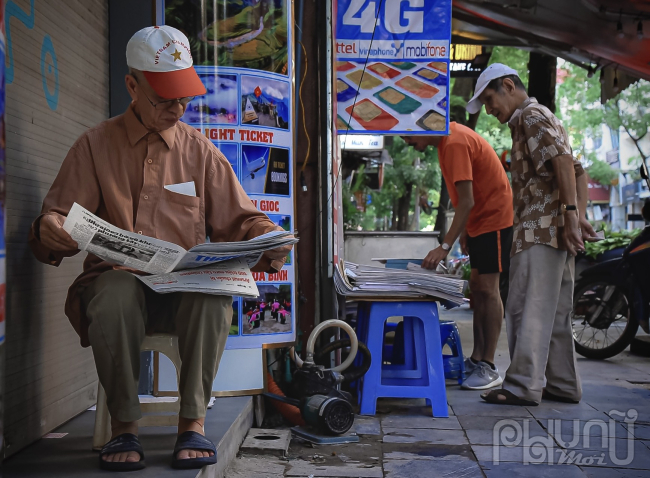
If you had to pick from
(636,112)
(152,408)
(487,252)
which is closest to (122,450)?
(152,408)

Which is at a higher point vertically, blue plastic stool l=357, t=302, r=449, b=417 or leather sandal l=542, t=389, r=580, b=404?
blue plastic stool l=357, t=302, r=449, b=417

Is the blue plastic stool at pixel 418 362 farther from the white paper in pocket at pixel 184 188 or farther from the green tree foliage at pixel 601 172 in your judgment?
the green tree foliage at pixel 601 172

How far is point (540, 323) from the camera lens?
179 inches

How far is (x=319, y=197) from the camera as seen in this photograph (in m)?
4.77

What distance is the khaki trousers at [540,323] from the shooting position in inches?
179

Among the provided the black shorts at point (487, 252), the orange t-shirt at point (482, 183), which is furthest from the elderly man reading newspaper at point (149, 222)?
the black shorts at point (487, 252)

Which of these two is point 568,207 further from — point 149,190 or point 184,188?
point 149,190

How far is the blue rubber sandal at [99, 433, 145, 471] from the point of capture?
2.41 m

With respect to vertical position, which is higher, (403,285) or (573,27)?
(573,27)

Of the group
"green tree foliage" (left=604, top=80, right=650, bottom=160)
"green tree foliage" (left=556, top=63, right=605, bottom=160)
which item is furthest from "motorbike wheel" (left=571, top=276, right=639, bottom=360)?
"green tree foliage" (left=556, top=63, right=605, bottom=160)

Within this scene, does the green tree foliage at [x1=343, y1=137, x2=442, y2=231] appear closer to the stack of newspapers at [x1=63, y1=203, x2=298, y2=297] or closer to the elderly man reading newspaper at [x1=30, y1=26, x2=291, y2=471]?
the elderly man reading newspaper at [x1=30, y1=26, x2=291, y2=471]

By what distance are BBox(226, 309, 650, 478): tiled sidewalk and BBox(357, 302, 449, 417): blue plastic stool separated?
13 centimetres

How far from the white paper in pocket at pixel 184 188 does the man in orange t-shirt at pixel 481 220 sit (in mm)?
2744

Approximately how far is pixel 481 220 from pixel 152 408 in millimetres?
3199
